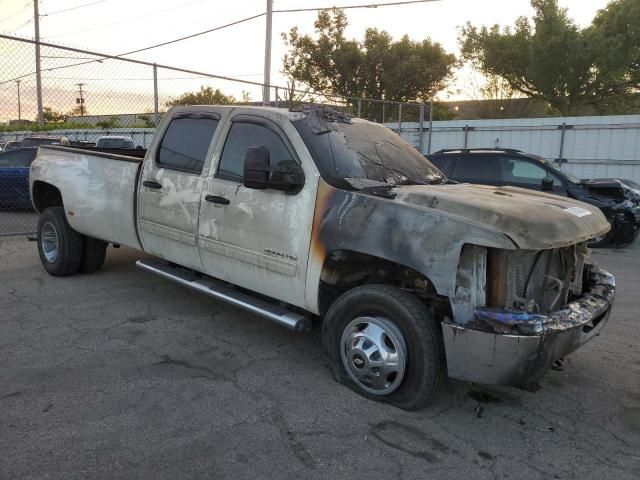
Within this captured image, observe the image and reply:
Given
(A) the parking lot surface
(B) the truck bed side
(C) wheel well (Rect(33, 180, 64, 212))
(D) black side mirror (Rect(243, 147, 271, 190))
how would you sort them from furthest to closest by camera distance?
(C) wheel well (Rect(33, 180, 64, 212))
(B) the truck bed side
(D) black side mirror (Rect(243, 147, 271, 190))
(A) the parking lot surface

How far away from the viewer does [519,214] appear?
314 cm

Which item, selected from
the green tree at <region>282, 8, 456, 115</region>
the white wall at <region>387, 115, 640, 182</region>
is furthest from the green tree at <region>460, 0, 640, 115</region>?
the white wall at <region>387, 115, 640, 182</region>

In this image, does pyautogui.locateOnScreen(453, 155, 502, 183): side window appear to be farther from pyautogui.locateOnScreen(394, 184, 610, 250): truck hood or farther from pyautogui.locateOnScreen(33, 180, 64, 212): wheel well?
pyautogui.locateOnScreen(33, 180, 64, 212): wheel well

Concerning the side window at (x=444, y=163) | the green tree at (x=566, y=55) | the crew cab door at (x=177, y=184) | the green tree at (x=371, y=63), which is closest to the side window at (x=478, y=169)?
the side window at (x=444, y=163)

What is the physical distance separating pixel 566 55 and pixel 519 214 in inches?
1007

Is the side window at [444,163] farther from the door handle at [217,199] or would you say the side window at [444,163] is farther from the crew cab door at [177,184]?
the door handle at [217,199]

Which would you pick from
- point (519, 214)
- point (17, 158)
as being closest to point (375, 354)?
point (519, 214)

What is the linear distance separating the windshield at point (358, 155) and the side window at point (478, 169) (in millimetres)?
5935

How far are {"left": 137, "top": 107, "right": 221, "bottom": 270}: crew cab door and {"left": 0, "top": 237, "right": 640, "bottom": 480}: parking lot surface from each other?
78cm

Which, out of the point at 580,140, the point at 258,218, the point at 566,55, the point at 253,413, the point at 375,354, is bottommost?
the point at 253,413

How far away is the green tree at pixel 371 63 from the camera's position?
104 ft

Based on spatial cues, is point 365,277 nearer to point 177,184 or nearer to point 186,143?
point 177,184

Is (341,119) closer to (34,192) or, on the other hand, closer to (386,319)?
(386,319)

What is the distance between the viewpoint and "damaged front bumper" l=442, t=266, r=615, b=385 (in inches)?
117
